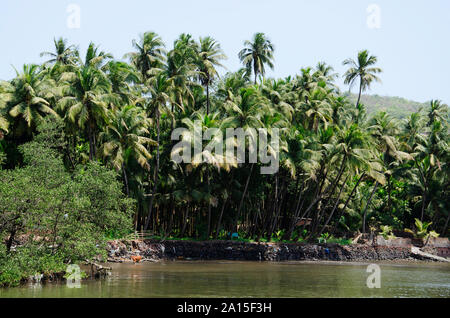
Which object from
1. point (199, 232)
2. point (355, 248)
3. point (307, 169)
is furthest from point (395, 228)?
point (199, 232)

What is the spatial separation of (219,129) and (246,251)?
A: 811cm

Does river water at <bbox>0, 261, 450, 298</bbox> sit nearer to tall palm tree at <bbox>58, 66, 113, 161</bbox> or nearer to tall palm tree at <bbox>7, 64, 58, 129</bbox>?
tall palm tree at <bbox>58, 66, 113, 161</bbox>

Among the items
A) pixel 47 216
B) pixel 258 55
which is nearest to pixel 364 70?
pixel 258 55

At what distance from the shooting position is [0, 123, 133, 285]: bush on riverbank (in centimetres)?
Answer: 1783

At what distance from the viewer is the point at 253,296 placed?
1784 cm

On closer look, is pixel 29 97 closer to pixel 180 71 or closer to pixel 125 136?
pixel 125 136

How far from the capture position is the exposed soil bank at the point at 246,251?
29859 millimetres

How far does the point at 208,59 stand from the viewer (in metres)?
40.0

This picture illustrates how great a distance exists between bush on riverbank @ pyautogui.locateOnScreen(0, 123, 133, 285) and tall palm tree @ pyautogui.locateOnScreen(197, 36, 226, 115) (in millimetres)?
17914
